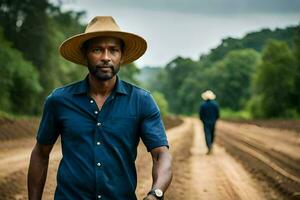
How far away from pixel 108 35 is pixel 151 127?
0.64m

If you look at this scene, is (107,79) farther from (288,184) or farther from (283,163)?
(283,163)

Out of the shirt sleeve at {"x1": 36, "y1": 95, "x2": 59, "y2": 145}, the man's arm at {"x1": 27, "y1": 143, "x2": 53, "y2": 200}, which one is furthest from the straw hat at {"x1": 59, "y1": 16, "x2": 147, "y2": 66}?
the man's arm at {"x1": 27, "y1": 143, "x2": 53, "y2": 200}

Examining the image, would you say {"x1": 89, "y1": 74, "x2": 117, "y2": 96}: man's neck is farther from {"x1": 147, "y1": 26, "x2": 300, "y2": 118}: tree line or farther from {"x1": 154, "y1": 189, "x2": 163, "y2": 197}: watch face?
{"x1": 147, "y1": 26, "x2": 300, "y2": 118}: tree line

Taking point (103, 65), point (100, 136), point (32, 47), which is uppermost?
point (32, 47)

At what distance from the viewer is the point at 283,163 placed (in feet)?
45.9

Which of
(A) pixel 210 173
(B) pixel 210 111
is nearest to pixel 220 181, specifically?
(A) pixel 210 173

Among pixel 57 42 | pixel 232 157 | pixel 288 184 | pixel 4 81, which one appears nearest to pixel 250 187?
pixel 288 184

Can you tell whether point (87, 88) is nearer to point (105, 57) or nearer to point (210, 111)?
point (105, 57)

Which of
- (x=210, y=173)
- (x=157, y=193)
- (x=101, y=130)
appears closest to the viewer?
(x=157, y=193)

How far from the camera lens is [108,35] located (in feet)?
11.2

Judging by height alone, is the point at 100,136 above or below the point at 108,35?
below

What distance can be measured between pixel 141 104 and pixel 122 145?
0.91 feet

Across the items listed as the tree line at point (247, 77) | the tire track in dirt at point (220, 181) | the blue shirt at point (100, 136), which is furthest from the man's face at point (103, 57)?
the tree line at point (247, 77)

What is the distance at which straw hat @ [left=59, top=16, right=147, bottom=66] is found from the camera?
132 inches
